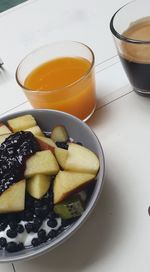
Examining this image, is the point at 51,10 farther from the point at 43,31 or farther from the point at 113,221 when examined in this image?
the point at 113,221

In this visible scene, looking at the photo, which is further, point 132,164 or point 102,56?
point 102,56

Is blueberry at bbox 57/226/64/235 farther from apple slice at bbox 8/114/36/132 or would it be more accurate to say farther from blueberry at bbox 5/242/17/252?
apple slice at bbox 8/114/36/132

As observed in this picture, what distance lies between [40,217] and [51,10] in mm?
762

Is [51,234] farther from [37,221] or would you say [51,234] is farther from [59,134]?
[59,134]

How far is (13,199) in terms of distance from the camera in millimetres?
639

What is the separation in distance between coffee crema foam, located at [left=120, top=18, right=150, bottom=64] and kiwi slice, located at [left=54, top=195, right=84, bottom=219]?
1.06ft

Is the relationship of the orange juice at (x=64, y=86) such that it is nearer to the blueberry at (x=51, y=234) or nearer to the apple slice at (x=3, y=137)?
the apple slice at (x=3, y=137)

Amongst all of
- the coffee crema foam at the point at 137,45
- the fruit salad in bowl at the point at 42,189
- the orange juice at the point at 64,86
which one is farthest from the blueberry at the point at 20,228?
the coffee crema foam at the point at 137,45

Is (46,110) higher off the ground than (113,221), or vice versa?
(46,110)

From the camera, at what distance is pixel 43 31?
113 cm

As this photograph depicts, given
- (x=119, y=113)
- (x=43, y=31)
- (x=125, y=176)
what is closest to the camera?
(x=125, y=176)

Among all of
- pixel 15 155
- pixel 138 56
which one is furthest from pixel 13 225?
pixel 138 56

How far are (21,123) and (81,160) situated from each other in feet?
0.55

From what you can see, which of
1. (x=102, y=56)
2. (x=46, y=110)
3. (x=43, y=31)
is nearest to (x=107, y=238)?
(x=46, y=110)
